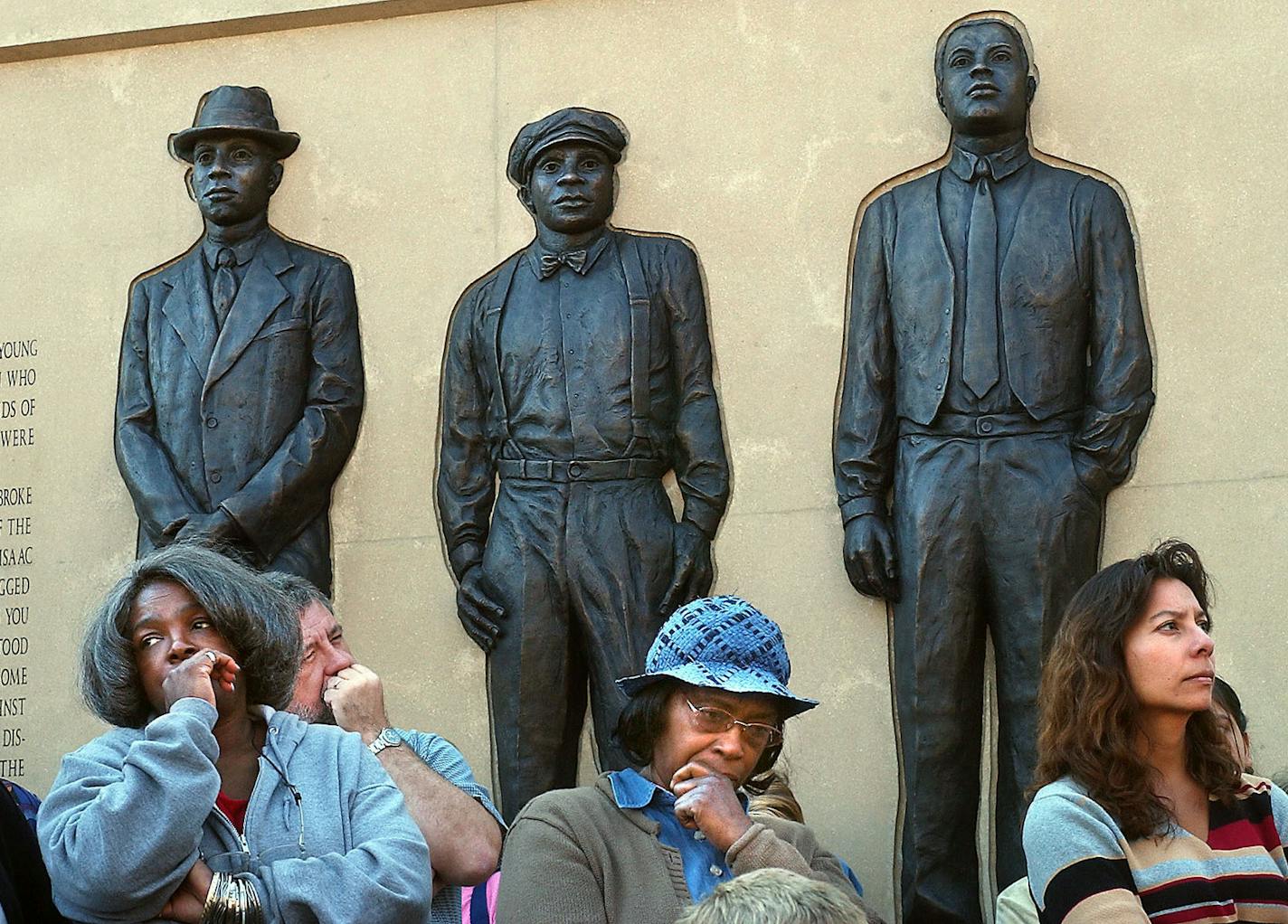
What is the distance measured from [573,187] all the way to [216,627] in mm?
4158

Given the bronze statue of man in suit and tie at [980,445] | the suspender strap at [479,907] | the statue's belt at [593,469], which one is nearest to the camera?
the suspender strap at [479,907]

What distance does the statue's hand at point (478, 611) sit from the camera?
834cm

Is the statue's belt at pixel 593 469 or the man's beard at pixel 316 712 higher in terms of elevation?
the statue's belt at pixel 593 469

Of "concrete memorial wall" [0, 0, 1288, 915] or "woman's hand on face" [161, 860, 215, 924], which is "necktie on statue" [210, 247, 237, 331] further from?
"woman's hand on face" [161, 860, 215, 924]

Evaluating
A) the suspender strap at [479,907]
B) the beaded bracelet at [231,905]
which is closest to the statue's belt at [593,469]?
the suspender strap at [479,907]

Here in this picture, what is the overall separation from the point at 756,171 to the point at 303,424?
2025 mm

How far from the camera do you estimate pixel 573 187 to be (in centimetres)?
855

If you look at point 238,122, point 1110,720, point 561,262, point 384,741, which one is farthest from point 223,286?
point 1110,720

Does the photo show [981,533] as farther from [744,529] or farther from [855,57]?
[855,57]

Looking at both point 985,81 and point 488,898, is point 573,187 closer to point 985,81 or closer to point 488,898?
point 985,81

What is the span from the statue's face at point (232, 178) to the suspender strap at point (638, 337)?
5.19 ft

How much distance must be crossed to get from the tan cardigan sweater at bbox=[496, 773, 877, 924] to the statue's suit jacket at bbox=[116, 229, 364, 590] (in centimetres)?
418

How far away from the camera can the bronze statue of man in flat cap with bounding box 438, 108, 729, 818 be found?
26.9 feet

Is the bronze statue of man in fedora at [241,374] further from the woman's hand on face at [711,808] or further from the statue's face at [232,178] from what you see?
the woman's hand on face at [711,808]
